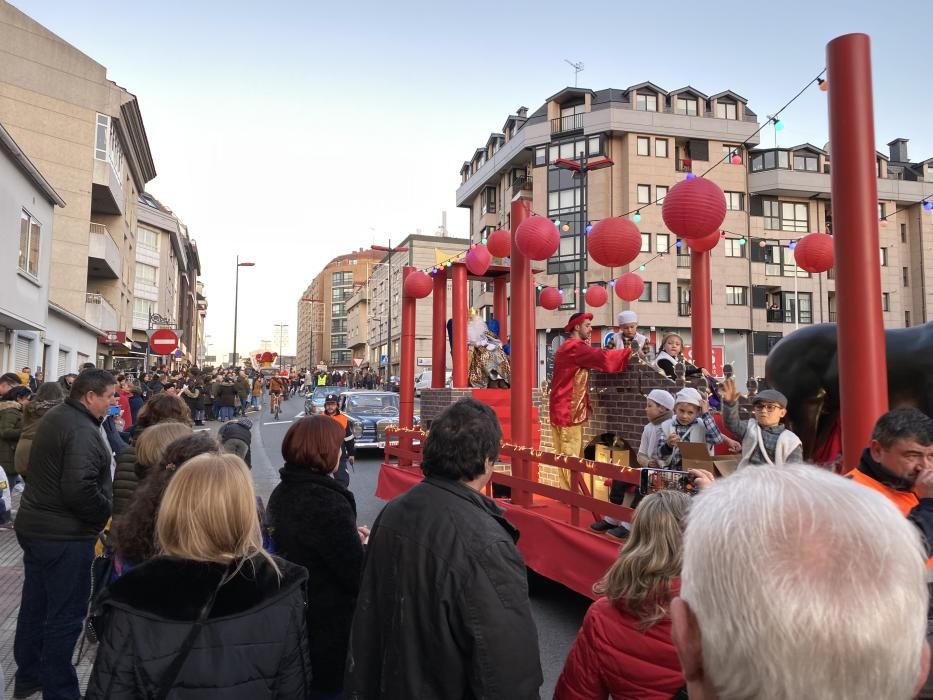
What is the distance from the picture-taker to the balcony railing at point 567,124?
38719 mm

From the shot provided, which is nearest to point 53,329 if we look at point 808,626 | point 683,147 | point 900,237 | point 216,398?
point 216,398

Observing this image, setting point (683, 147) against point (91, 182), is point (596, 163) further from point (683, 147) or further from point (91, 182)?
point (683, 147)

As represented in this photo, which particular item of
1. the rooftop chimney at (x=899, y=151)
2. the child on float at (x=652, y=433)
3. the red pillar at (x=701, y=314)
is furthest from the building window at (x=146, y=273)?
the rooftop chimney at (x=899, y=151)

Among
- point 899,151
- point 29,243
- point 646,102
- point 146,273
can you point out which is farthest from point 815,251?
point 899,151

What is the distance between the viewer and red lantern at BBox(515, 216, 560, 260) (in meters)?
7.21

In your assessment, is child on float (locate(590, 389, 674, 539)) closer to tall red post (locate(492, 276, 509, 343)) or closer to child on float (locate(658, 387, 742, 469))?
child on float (locate(658, 387, 742, 469))

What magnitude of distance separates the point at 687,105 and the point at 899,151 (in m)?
15.9

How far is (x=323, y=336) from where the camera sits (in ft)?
445

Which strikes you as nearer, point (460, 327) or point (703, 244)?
point (703, 244)

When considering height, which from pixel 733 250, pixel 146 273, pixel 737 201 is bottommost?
pixel 146 273

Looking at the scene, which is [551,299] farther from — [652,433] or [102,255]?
[102,255]

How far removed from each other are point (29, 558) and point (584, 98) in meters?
39.8

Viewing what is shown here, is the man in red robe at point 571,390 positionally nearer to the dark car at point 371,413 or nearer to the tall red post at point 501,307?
the tall red post at point 501,307

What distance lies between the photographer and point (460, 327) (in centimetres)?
1002
